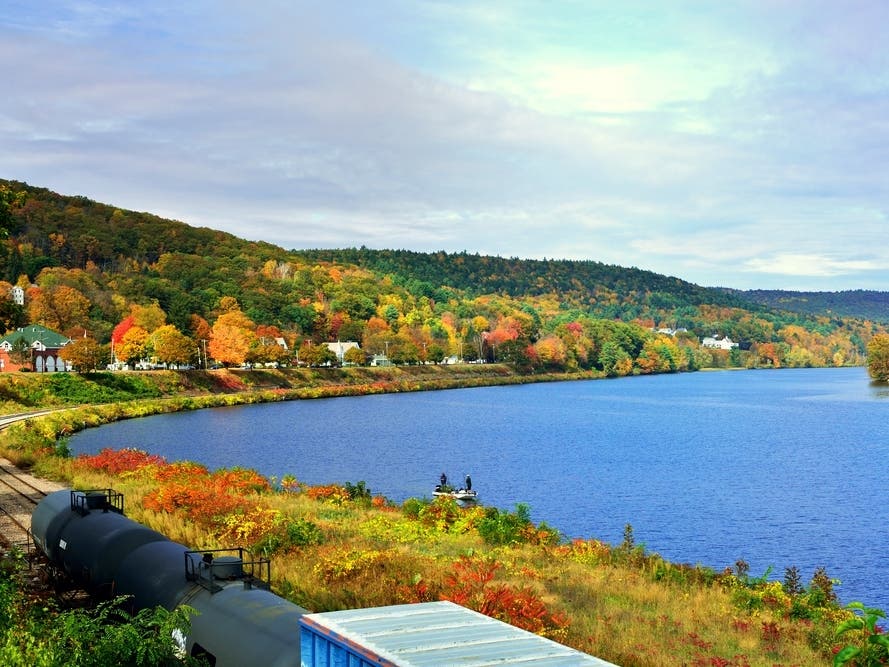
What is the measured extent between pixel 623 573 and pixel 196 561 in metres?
15.5

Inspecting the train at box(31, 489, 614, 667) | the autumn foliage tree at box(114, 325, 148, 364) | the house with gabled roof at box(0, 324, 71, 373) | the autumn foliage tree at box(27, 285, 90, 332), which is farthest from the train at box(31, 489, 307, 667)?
the autumn foliage tree at box(27, 285, 90, 332)

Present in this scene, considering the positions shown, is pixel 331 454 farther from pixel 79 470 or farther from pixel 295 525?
pixel 295 525

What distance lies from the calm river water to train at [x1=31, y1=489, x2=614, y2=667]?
25.5 metres

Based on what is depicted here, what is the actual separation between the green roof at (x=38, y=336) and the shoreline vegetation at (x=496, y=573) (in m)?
87.3

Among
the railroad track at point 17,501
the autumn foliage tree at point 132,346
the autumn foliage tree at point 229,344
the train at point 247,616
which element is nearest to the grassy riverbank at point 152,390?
the autumn foliage tree at point 229,344

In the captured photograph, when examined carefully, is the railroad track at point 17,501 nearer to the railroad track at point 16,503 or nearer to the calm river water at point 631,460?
the railroad track at point 16,503

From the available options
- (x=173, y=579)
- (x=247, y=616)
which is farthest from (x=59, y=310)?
(x=247, y=616)

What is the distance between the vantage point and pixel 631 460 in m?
69.8

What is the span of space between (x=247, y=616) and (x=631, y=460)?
59113 millimetres

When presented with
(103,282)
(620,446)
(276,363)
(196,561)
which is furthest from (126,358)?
(196,561)

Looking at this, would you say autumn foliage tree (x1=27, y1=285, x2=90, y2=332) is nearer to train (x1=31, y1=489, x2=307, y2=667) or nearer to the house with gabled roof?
the house with gabled roof

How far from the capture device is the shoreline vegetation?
62.1ft

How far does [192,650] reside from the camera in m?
14.2

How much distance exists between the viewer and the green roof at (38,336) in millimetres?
128250
